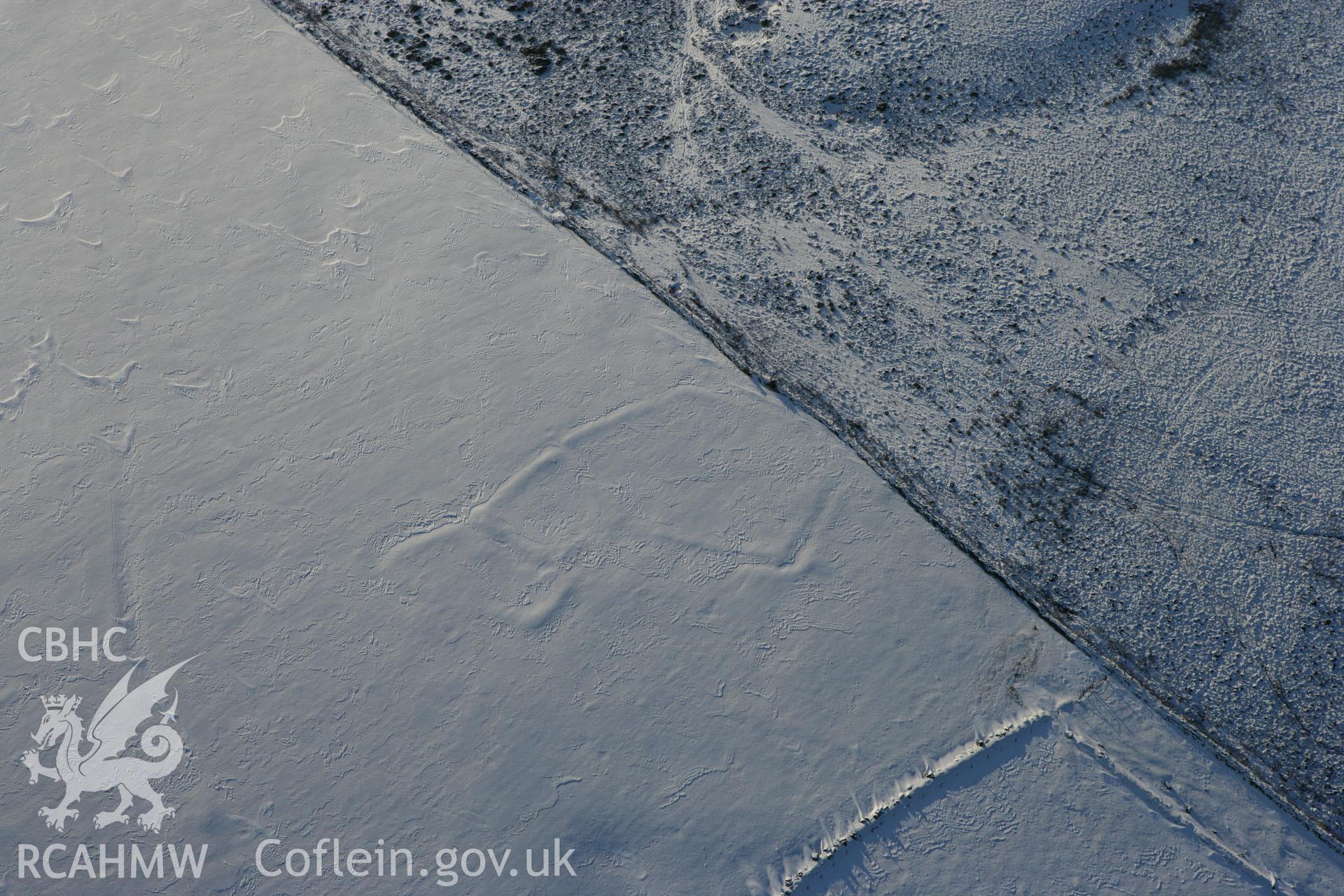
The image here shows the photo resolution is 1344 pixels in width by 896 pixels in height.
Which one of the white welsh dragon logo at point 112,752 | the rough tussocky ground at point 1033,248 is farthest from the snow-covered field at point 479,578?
the rough tussocky ground at point 1033,248

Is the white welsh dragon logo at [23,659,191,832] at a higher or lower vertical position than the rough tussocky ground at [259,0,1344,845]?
lower

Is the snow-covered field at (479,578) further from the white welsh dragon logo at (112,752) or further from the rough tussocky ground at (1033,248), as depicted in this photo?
the rough tussocky ground at (1033,248)

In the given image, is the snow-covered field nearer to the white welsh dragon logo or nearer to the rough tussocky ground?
the white welsh dragon logo

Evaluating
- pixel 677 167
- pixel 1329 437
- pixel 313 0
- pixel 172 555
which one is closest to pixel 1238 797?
pixel 1329 437

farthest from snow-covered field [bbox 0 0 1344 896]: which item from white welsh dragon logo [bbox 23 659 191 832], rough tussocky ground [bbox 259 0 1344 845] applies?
rough tussocky ground [bbox 259 0 1344 845]

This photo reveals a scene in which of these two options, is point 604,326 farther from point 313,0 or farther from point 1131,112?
point 1131,112

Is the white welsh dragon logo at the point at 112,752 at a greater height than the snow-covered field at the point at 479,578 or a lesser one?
lesser
